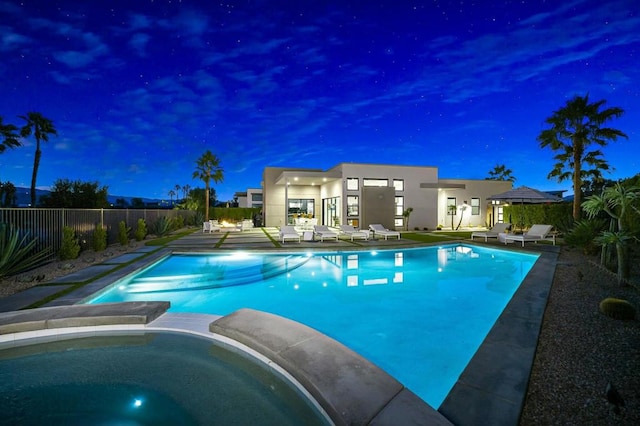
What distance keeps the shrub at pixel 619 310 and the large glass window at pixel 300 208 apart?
72.6 ft

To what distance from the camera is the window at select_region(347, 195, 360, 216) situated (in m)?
20.8

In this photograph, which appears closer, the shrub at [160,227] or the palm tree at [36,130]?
the shrub at [160,227]

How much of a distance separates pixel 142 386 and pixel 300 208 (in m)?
23.5

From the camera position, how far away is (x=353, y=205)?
68.5ft

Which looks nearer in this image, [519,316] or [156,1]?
[519,316]

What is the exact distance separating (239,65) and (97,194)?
41.2 feet

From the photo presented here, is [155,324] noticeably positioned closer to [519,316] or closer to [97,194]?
[519,316]

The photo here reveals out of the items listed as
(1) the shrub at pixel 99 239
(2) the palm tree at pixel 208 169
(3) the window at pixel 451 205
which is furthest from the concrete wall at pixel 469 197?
(1) the shrub at pixel 99 239

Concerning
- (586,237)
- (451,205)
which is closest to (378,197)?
(451,205)

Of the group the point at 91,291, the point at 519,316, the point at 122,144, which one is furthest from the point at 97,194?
the point at 122,144

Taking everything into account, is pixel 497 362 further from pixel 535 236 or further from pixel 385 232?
pixel 385 232

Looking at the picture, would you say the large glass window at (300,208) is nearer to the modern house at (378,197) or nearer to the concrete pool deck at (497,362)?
the modern house at (378,197)

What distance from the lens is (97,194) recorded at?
594 inches

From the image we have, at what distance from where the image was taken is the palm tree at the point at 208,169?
99.6 ft
